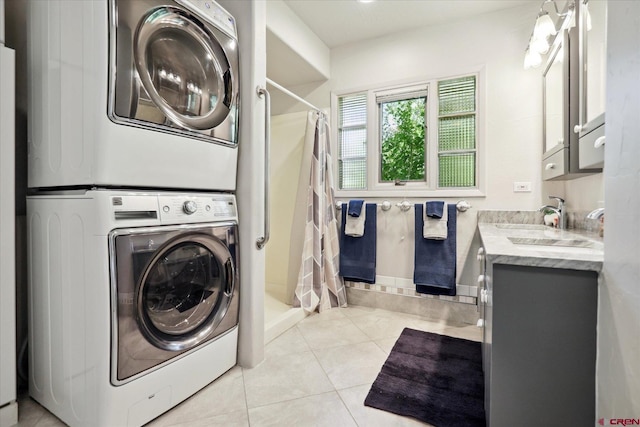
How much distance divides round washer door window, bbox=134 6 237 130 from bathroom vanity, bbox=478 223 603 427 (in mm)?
1369

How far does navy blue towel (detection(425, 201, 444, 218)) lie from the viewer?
2471 mm

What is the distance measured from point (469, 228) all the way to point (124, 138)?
96.6 inches

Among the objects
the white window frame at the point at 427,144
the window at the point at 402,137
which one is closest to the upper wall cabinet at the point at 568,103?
the white window frame at the point at 427,144

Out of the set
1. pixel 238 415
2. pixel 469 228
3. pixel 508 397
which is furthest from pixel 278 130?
→ pixel 508 397

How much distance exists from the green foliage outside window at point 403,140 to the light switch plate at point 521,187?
0.72 m

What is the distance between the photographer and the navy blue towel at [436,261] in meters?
2.47

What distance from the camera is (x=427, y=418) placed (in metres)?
1.34

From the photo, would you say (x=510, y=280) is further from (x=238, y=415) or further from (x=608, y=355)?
(x=238, y=415)

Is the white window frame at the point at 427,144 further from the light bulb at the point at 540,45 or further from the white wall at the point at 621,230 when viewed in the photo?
the white wall at the point at 621,230

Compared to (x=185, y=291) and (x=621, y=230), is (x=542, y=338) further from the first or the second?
(x=185, y=291)

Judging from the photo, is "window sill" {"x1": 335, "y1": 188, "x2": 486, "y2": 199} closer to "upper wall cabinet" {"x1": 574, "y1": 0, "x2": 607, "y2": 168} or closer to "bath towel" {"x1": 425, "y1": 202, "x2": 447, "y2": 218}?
"bath towel" {"x1": 425, "y1": 202, "x2": 447, "y2": 218}
